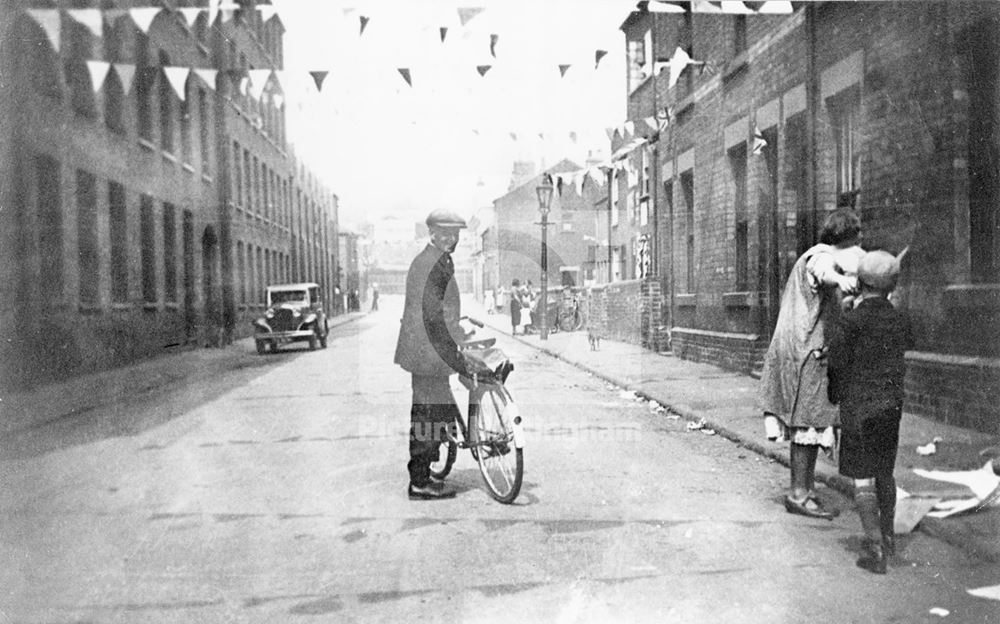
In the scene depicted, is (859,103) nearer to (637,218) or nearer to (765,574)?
(765,574)

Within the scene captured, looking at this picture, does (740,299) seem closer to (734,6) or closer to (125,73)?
(734,6)

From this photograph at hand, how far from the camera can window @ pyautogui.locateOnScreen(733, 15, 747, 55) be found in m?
13.0

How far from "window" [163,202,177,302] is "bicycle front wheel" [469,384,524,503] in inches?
648

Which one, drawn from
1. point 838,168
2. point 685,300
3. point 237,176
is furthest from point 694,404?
point 237,176

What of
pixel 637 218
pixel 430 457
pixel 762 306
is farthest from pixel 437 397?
pixel 637 218

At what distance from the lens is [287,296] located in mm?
21781

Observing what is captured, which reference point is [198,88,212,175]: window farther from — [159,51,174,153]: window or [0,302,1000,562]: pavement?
[0,302,1000,562]: pavement

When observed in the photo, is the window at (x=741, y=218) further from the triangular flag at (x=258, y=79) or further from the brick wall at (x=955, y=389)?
the triangular flag at (x=258, y=79)

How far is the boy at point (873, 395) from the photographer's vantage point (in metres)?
4.03

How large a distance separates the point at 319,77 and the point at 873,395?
649 cm

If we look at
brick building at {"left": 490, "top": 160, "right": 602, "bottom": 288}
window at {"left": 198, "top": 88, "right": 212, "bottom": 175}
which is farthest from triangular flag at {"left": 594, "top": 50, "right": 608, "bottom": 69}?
brick building at {"left": 490, "top": 160, "right": 602, "bottom": 288}

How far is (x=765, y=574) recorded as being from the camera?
3854 mm

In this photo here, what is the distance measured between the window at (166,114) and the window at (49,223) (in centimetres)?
656

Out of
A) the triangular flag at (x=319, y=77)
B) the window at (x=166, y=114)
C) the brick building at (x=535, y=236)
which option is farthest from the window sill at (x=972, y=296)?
the brick building at (x=535, y=236)
